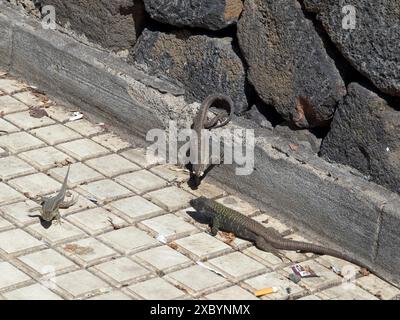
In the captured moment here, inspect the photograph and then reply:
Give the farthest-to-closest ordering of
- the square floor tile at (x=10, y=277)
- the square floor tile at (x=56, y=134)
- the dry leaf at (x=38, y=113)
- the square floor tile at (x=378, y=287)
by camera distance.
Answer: the dry leaf at (x=38, y=113)
the square floor tile at (x=56, y=134)
the square floor tile at (x=378, y=287)
the square floor tile at (x=10, y=277)

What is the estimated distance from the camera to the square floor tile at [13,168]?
8312 millimetres

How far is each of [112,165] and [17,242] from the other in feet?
4.54

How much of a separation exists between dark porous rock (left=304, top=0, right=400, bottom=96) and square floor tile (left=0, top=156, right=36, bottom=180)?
2520mm

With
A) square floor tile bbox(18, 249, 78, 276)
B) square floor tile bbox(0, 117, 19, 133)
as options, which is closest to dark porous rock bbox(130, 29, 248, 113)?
square floor tile bbox(0, 117, 19, 133)

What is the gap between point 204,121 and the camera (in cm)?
Result: 837

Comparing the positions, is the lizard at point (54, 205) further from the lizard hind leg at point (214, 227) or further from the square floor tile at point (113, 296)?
the lizard hind leg at point (214, 227)

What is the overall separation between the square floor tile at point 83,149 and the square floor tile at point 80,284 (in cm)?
168

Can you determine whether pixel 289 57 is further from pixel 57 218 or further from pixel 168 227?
pixel 57 218

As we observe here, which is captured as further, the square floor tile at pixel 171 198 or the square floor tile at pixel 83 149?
the square floor tile at pixel 83 149

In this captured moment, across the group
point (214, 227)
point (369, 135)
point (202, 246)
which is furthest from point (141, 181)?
point (369, 135)

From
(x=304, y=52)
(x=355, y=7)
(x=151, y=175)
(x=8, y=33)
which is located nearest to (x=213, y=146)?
(x=151, y=175)

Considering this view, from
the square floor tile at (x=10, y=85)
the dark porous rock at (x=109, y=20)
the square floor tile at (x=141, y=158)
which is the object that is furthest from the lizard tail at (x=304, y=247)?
the square floor tile at (x=10, y=85)
